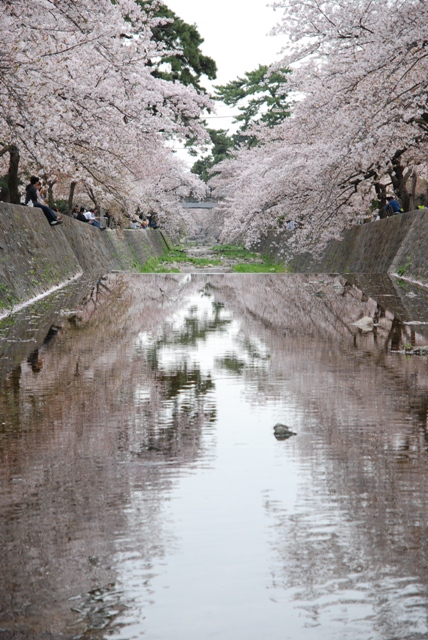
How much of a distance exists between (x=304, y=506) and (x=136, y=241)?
44.3m

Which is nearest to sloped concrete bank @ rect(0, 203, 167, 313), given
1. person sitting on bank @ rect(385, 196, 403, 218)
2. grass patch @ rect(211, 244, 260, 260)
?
person sitting on bank @ rect(385, 196, 403, 218)

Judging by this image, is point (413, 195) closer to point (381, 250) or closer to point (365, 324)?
point (381, 250)

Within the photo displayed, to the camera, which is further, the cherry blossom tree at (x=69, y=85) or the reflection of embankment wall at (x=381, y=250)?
the reflection of embankment wall at (x=381, y=250)

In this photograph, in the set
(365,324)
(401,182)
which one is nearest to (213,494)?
(365,324)

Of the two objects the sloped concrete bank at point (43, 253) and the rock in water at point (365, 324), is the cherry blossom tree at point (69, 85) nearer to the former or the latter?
the sloped concrete bank at point (43, 253)

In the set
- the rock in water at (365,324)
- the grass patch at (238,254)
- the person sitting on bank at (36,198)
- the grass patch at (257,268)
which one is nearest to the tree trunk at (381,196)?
the grass patch at (257,268)

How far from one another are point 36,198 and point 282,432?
20.1m

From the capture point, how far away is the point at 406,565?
320 centimetres

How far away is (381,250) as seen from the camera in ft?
93.6

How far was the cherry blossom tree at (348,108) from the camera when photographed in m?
16.9

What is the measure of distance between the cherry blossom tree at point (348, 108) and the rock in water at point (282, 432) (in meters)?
11.4

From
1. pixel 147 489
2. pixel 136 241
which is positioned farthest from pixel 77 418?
pixel 136 241

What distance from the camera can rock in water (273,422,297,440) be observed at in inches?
217

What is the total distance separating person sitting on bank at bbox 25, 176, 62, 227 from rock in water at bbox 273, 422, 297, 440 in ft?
64.3
